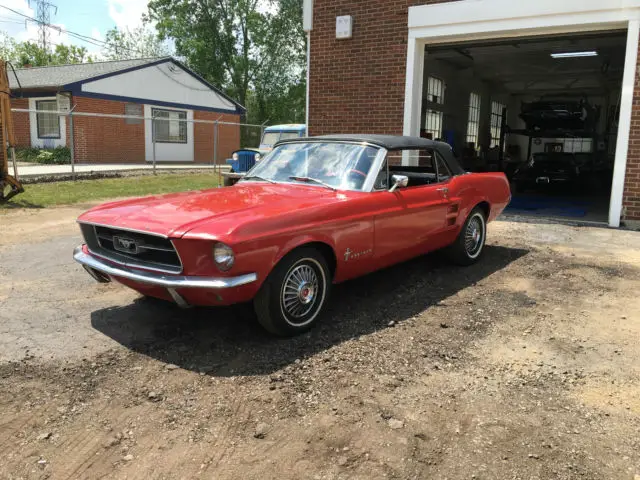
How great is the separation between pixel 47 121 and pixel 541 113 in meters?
19.4

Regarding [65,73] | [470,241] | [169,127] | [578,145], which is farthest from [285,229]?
[65,73]

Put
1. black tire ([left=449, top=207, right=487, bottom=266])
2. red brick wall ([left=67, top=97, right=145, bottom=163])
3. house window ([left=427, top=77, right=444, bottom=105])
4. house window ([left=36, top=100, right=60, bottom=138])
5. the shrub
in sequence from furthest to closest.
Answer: house window ([left=36, top=100, right=60, bottom=138]) → red brick wall ([left=67, top=97, right=145, bottom=163]) → the shrub → house window ([left=427, top=77, right=444, bottom=105]) → black tire ([left=449, top=207, right=487, bottom=266])

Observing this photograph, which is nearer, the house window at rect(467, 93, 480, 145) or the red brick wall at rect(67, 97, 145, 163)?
the house window at rect(467, 93, 480, 145)

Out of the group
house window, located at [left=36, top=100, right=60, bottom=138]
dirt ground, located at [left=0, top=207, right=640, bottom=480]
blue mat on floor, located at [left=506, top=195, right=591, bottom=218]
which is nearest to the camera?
dirt ground, located at [left=0, top=207, right=640, bottom=480]

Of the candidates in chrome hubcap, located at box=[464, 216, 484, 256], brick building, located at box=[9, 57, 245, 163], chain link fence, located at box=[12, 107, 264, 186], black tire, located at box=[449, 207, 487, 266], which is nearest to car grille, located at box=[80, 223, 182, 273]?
black tire, located at box=[449, 207, 487, 266]

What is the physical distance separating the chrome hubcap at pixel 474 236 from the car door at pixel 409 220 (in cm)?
73

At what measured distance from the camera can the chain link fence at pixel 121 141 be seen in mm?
21422

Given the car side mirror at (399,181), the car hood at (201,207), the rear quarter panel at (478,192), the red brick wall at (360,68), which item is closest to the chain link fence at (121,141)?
the red brick wall at (360,68)

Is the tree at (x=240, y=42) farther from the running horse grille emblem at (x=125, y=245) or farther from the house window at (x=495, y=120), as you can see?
the running horse grille emblem at (x=125, y=245)

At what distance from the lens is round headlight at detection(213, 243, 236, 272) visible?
3.53 metres

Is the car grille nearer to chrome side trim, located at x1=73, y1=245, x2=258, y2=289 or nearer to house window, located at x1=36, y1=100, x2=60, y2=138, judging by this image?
chrome side trim, located at x1=73, y1=245, x2=258, y2=289

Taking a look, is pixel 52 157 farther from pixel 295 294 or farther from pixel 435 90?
pixel 295 294

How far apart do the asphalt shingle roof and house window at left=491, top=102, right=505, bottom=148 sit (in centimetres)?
1475

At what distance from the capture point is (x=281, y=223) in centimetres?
381
